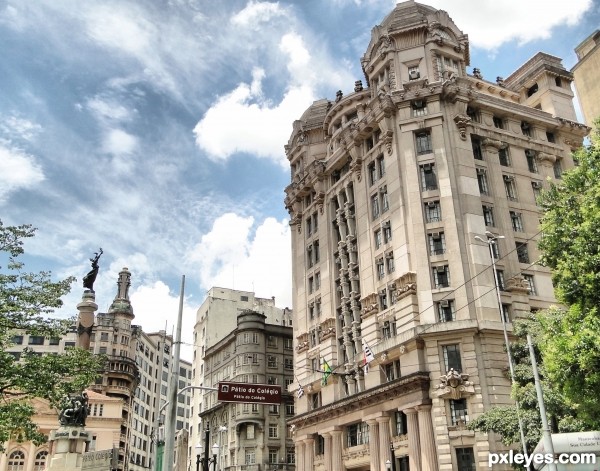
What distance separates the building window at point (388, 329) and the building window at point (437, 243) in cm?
665

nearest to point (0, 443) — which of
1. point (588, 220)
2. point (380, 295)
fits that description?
point (588, 220)

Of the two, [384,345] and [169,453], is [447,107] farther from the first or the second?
[169,453]

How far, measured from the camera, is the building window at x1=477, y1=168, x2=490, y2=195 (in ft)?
162

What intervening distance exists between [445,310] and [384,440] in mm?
10883

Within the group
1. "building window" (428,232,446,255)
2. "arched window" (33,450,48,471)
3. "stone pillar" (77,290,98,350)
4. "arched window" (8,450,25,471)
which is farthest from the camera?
"arched window" (8,450,25,471)

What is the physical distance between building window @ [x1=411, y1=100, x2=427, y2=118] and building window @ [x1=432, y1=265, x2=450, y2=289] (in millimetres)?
14240

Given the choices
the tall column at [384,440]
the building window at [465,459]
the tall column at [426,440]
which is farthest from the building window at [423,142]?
the building window at [465,459]

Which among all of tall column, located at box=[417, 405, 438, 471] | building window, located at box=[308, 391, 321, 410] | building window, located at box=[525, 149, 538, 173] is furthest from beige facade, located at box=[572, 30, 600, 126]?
building window, located at box=[308, 391, 321, 410]

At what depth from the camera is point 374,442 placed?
45.2 metres

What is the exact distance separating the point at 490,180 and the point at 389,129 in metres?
9.73

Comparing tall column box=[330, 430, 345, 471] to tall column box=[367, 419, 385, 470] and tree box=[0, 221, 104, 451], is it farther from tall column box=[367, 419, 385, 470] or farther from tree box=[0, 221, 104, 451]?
tree box=[0, 221, 104, 451]

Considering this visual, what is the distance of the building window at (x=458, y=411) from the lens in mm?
39791

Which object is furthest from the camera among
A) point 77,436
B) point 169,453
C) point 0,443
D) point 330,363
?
point 330,363

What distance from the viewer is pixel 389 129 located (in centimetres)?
5162
